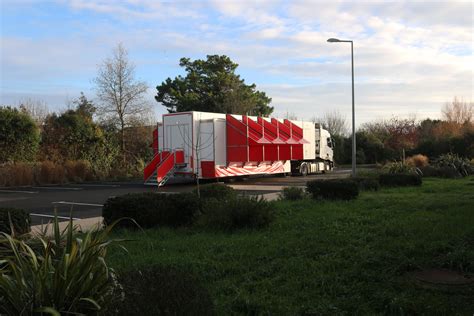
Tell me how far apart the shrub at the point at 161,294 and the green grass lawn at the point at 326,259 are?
2.92 feet

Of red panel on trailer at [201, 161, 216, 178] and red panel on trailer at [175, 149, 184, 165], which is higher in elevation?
red panel on trailer at [175, 149, 184, 165]

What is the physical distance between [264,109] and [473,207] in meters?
43.7

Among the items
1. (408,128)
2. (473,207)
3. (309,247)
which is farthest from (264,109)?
(309,247)

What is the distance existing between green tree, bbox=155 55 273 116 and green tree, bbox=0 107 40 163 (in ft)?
72.6

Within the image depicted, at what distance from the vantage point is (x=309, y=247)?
280 inches

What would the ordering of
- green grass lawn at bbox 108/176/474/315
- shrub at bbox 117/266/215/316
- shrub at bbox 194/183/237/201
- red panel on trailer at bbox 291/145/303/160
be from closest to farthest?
shrub at bbox 117/266/215/316, green grass lawn at bbox 108/176/474/315, shrub at bbox 194/183/237/201, red panel on trailer at bbox 291/145/303/160

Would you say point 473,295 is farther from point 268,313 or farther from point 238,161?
point 238,161

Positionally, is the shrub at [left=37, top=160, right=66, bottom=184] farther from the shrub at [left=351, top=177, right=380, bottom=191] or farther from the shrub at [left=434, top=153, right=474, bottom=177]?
the shrub at [left=434, top=153, right=474, bottom=177]

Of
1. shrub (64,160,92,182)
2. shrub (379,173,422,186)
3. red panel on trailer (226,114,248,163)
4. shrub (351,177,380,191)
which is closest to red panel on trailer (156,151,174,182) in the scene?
red panel on trailer (226,114,248,163)

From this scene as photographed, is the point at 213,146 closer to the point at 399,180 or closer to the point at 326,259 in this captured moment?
the point at 399,180

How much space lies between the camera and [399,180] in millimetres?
18219

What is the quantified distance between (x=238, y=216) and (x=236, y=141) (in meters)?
16.0

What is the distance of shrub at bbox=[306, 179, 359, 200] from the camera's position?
13.4 metres

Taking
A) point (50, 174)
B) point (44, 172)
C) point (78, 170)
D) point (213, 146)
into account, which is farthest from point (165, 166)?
point (44, 172)
